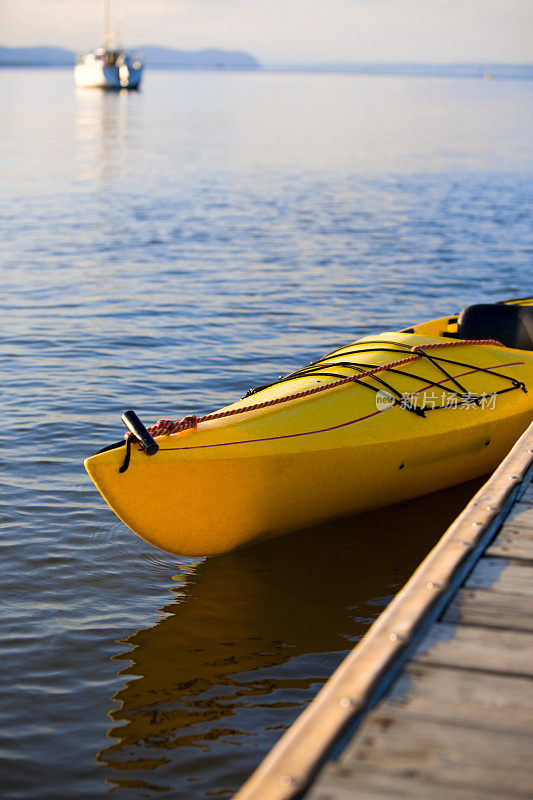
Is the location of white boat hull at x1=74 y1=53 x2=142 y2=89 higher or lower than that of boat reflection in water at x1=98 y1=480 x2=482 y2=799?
higher

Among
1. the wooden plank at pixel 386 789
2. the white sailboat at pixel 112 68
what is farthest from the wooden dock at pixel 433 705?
the white sailboat at pixel 112 68

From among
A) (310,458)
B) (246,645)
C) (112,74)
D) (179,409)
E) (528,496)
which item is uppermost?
(112,74)

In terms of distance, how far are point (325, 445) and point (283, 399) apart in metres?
0.33

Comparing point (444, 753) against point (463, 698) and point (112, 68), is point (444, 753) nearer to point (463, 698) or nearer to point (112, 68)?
point (463, 698)

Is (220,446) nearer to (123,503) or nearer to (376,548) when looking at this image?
(123,503)

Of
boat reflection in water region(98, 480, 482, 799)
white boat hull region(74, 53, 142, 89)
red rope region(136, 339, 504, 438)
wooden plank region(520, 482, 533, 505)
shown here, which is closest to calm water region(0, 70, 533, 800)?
boat reflection in water region(98, 480, 482, 799)

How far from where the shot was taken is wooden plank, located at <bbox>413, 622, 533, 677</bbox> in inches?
89.4

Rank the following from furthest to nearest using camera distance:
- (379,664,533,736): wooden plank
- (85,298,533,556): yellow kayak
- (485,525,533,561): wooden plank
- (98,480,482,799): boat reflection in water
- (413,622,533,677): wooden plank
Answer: (85,298,533,556): yellow kayak → (98,480,482,799): boat reflection in water → (485,525,533,561): wooden plank → (413,622,533,677): wooden plank → (379,664,533,736): wooden plank

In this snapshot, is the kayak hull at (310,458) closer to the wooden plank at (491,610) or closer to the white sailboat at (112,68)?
the wooden plank at (491,610)

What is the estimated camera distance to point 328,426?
15.0 ft

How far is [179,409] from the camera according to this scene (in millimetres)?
6625

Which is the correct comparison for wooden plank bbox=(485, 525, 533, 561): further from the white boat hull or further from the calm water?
the white boat hull

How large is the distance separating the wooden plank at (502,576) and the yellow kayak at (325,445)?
1.57 m

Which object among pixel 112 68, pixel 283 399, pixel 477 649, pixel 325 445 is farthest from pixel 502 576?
pixel 112 68
